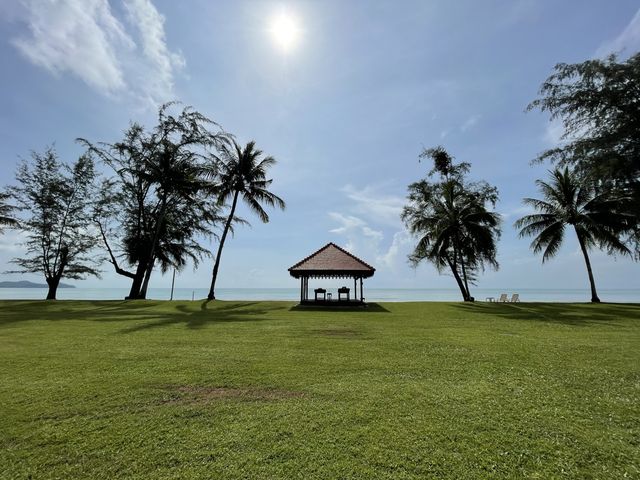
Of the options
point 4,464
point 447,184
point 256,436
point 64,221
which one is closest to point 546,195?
point 447,184

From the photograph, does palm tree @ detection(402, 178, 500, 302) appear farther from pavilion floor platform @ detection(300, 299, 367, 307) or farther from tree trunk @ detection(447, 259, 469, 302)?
pavilion floor platform @ detection(300, 299, 367, 307)

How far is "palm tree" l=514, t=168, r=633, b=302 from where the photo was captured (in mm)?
21047

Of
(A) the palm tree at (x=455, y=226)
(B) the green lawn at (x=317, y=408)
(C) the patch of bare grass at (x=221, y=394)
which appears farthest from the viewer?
(A) the palm tree at (x=455, y=226)

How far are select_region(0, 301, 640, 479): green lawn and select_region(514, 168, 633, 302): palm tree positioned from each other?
1736 cm

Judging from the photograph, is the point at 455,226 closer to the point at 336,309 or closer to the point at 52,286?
the point at 336,309

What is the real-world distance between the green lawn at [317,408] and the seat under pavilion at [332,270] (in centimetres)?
1094

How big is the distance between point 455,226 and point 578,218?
775 cm

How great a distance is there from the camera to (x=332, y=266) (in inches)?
778

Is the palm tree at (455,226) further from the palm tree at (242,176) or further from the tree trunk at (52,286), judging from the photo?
the tree trunk at (52,286)

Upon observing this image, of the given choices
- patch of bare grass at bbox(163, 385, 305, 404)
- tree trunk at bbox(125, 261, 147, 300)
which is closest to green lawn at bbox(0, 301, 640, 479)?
patch of bare grass at bbox(163, 385, 305, 404)

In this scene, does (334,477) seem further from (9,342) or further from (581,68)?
(581,68)

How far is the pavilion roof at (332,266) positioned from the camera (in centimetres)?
1928

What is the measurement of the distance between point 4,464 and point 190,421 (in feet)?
5.18

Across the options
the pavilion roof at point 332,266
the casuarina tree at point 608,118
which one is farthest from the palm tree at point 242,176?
the casuarina tree at point 608,118
